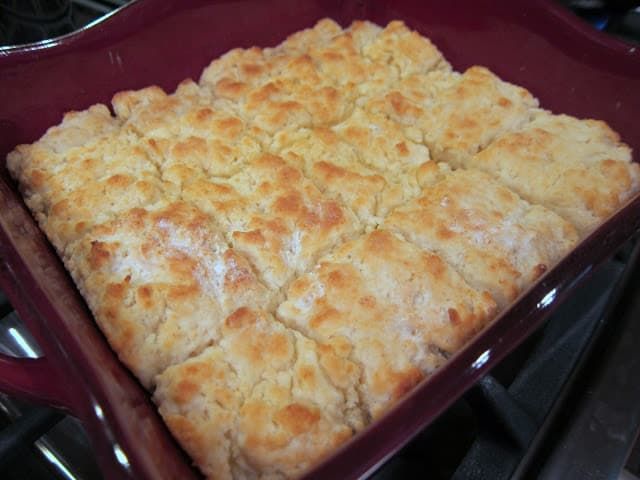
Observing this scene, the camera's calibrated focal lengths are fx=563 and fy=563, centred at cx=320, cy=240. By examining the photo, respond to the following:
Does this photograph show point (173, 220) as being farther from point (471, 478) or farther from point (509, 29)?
point (509, 29)

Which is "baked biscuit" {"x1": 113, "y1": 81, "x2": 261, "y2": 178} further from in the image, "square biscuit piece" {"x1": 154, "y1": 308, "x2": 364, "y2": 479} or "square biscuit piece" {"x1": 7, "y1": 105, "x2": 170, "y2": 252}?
"square biscuit piece" {"x1": 154, "y1": 308, "x2": 364, "y2": 479}

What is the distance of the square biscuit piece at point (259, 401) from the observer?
3.10 ft

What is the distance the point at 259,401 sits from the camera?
1007 millimetres

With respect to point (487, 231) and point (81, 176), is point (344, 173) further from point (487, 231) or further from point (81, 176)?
point (81, 176)

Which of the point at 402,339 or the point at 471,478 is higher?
the point at 402,339

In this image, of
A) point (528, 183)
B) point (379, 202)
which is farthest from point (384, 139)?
point (528, 183)

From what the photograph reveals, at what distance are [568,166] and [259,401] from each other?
1.00m

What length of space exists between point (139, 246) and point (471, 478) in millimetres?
827

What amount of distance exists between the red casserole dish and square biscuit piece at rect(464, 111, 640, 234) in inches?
4.4

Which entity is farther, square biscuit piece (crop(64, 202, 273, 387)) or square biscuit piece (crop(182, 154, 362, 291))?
square biscuit piece (crop(182, 154, 362, 291))

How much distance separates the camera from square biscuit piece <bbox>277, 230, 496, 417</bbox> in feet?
3.50

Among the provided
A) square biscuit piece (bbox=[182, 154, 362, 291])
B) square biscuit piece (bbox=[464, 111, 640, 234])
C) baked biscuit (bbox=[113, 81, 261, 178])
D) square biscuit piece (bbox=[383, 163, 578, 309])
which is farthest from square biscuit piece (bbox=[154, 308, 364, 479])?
square biscuit piece (bbox=[464, 111, 640, 234])

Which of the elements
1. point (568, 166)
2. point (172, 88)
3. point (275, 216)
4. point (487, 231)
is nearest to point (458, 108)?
point (568, 166)

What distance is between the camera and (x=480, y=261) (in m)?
1.25
